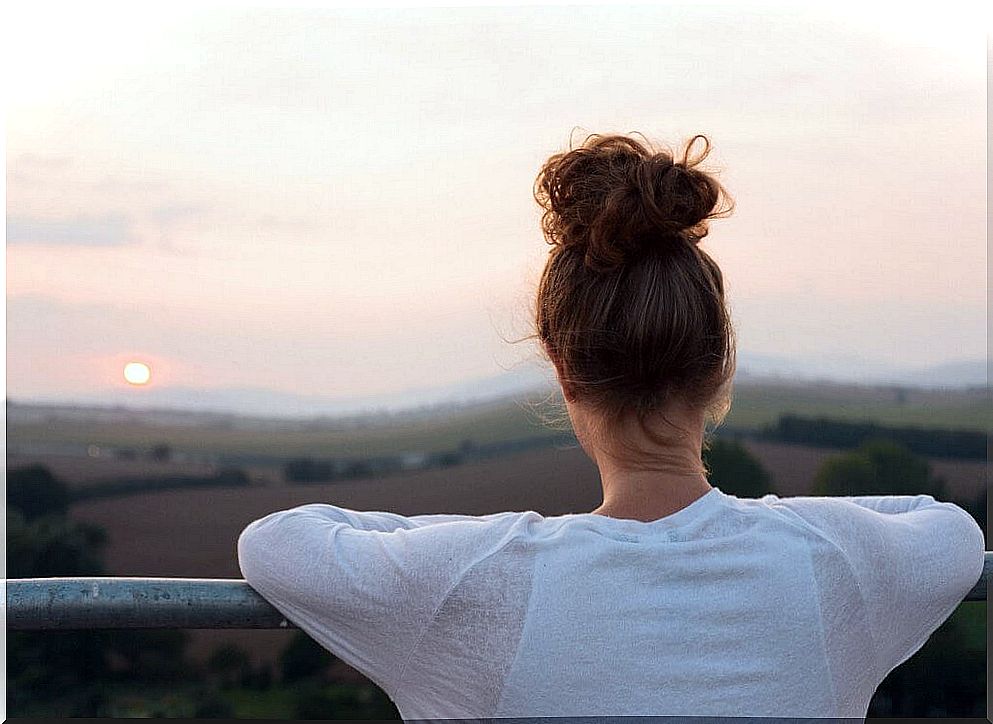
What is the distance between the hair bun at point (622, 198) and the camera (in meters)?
1.06

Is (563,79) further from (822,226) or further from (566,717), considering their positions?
(566,717)

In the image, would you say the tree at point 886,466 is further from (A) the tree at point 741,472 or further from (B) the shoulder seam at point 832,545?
(B) the shoulder seam at point 832,545

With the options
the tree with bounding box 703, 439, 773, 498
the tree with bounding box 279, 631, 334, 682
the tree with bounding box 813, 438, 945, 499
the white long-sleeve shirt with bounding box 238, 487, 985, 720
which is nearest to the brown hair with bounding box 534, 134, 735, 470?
the white long-sleeve shirt with bounding box 238, 487, 985, 720

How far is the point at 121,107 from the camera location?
1119 cm

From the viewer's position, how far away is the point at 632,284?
107 centimetres

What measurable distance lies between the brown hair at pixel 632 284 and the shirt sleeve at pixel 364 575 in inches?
8.6

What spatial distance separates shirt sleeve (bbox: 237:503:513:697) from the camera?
3.14ft

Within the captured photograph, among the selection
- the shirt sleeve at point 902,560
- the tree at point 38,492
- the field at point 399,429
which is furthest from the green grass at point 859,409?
the tree at point 38,492

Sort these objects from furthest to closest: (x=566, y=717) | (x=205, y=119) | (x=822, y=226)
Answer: (x=205, y=119)
(x=822, y=226)
(x=566, y=717)

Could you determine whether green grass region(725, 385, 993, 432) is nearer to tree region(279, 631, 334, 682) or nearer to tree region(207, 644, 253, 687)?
tree region(279, 631, 334, 682)

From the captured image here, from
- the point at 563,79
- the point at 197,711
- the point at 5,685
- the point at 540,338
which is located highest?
the point at 563,79

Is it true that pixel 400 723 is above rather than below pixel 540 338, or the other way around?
below

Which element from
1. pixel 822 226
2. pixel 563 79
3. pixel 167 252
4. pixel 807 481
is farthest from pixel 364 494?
pixel 563 79

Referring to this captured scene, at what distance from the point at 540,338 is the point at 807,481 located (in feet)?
50.0
